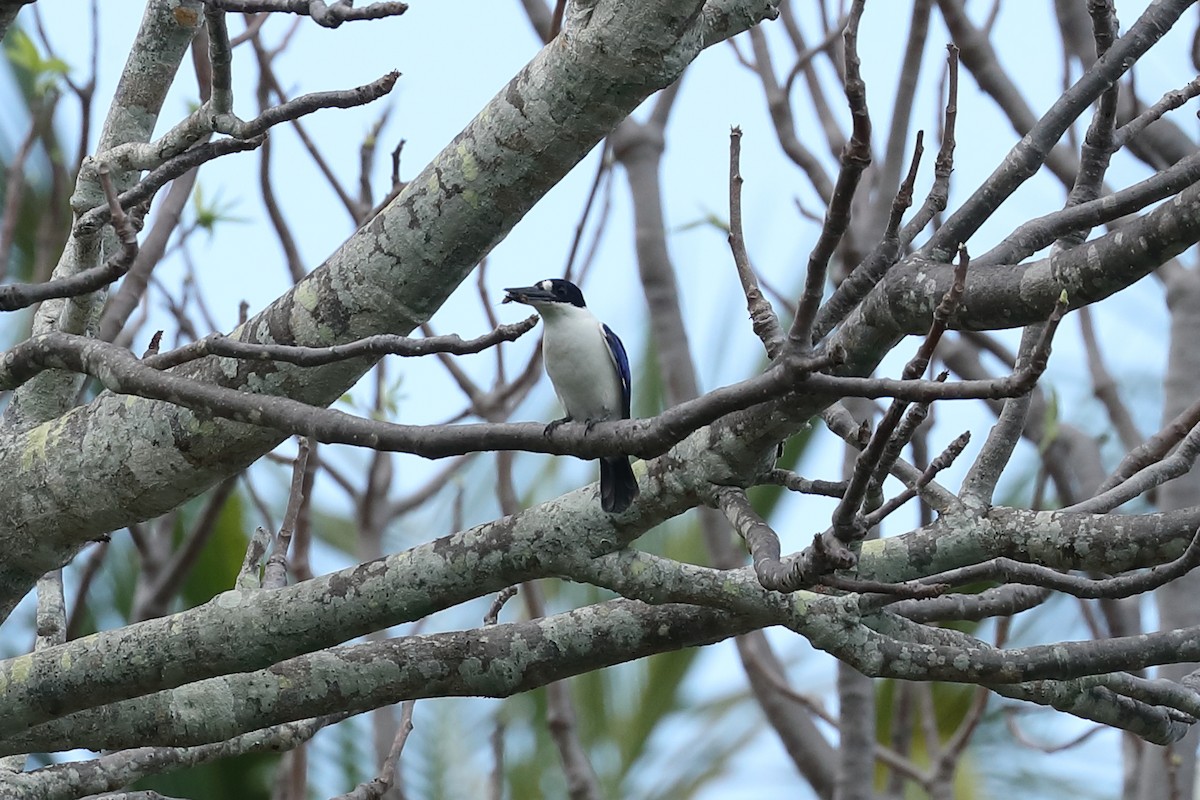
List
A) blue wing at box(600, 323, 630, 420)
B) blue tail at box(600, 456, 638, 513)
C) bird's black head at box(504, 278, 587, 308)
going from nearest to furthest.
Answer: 1. blue tail at box(600, 456, 638, 513)
2. bird's black head at box(504, 278, 587, 308)
3. blue wing at box(600, 323, 630, 420)

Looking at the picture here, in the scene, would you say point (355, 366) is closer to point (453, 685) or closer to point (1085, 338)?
point (453, 685)

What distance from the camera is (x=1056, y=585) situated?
2152 millimetres

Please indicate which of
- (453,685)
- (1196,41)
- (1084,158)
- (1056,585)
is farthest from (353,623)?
(1196,41)

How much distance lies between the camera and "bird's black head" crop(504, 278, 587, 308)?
393 cm

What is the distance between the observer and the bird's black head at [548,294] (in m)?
3.93

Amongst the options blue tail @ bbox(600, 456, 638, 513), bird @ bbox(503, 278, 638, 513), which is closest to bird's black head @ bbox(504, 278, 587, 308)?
bird @ bbox(503, 278, 638, 513)

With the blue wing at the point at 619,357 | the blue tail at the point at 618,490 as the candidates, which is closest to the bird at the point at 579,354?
the blue wing at the point at 619,357

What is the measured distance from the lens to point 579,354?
13.6 ft

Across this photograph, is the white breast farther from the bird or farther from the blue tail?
the blue tail

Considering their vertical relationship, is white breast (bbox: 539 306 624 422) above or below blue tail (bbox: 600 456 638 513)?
above

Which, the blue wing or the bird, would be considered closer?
the bird

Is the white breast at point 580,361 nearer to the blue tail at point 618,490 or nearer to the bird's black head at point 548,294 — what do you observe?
the bird's black head at point 548,294

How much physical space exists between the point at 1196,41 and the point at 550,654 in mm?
2853

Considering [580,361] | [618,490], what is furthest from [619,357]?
[618,490]
